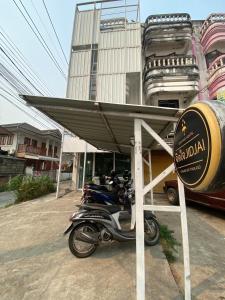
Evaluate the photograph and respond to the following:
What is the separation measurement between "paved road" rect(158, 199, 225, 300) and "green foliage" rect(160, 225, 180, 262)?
13 centimetres

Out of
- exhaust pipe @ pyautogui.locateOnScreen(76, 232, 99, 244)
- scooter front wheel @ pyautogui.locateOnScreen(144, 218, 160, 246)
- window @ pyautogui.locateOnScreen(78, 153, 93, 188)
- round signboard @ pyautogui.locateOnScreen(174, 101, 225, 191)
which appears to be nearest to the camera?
round signboard @ pyautogui.locateOnScreen(174, 101, 225, 191)

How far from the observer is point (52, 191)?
12.1 metres

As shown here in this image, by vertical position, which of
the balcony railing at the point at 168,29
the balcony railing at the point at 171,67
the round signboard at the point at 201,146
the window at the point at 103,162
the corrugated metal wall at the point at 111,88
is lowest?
the round signboard at the point at 201,146

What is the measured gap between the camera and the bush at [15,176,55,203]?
31.2 ft

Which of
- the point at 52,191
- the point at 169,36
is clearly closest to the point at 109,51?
the point at 169,36

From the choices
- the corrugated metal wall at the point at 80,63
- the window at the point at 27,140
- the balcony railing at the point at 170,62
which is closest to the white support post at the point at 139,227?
the balcony railing at the point at 170,62

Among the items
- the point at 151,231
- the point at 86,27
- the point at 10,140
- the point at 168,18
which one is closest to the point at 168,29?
the point at 168,18

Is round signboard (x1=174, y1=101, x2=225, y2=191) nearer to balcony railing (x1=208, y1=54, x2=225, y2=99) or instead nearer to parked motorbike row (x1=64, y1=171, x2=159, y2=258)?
parked motorbike row (x1=64, y1=171, x2=159, y2=258)

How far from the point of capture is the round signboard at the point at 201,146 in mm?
1255

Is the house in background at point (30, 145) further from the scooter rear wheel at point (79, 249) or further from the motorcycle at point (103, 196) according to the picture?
the scooter rear wheel at point (79, 249)

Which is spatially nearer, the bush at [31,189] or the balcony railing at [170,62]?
the bush at [31,189]

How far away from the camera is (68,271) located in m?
3.19

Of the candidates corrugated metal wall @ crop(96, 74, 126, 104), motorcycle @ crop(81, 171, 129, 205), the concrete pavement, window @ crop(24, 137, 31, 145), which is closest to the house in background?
window @ crop(24, 137, 31, 145)

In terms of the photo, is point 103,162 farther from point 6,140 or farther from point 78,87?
→ point 6,140
